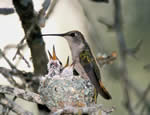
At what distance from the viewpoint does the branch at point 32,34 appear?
3176mm

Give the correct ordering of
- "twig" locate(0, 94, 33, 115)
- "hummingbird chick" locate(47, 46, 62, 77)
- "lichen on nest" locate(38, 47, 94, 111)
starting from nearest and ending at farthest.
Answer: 1. "twig" locate(0, 94, 33, 115)
2. "lichen on nest" locate(38, 47, 94, 111)
3. "hummingbird chick" locate(47, 46, 62, 77)

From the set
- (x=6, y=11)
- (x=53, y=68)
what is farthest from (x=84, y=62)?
(x=6, y=11)

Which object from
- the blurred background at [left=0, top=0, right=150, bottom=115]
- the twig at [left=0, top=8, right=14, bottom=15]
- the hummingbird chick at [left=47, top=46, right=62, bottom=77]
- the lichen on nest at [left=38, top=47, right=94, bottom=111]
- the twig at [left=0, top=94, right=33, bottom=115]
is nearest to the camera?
the twig at [left=0, top=94, right=33, bottom=115]

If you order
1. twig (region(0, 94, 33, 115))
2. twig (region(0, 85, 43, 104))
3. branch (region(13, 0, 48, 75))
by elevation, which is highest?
branch (region(13, 0, 48, 75))

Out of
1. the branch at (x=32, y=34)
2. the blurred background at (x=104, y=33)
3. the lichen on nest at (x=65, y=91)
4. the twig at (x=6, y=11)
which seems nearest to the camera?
the branch at (x=32, y=34)

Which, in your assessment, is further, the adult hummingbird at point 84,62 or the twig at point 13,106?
the adult hummingbird at point 84,62

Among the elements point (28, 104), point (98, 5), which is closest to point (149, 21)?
point (98, 5)

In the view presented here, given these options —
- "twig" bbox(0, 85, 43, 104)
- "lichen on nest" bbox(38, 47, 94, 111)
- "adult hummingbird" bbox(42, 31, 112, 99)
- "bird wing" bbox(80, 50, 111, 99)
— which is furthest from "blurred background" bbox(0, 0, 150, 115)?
"twig" bbox(0, 85, 43, 104)

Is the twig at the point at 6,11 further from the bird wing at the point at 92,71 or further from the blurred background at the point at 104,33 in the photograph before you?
the bird wing at the point at 92,71

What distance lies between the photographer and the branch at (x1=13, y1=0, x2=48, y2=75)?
3176 mm

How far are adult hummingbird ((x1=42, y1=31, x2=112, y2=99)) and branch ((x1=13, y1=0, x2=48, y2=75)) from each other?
394 millimetres

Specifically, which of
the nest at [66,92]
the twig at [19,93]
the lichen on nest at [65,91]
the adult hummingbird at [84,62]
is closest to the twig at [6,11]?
the adult hummingbird at [84,62]

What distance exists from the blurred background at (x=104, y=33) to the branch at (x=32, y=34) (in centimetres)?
152

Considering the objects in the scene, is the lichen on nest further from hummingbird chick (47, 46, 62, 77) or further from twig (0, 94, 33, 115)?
twig (0, 94, 33, 115)
